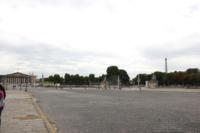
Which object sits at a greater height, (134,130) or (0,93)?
(0,93)

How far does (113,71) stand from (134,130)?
7310 inches

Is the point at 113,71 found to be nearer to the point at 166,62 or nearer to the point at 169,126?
the point at 166,62

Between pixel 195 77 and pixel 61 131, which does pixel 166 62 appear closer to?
pixel 195 77

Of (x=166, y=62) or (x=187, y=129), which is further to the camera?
(x=166, y=62)

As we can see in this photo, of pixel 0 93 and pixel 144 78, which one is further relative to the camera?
pixel 144 78

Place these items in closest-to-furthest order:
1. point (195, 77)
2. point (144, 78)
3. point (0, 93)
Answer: point (0, 93)
point (195, 77)
point (144, 78)

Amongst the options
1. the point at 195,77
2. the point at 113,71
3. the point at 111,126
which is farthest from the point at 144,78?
the point at 111,126

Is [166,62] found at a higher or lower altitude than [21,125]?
higher

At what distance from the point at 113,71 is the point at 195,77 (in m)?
70.2

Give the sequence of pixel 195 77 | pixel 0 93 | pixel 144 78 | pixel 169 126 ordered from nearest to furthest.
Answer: pixel 0 93 < pixel 169 126 < pixel 195 77 < pixel 144 78

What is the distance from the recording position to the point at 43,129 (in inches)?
508

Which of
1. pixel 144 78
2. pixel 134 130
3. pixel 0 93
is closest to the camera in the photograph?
pixel 0 93

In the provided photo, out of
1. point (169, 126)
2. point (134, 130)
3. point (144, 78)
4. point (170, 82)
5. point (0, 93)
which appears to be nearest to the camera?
point (0, 93)

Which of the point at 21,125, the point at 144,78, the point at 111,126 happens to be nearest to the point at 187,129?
the point at 111,126
